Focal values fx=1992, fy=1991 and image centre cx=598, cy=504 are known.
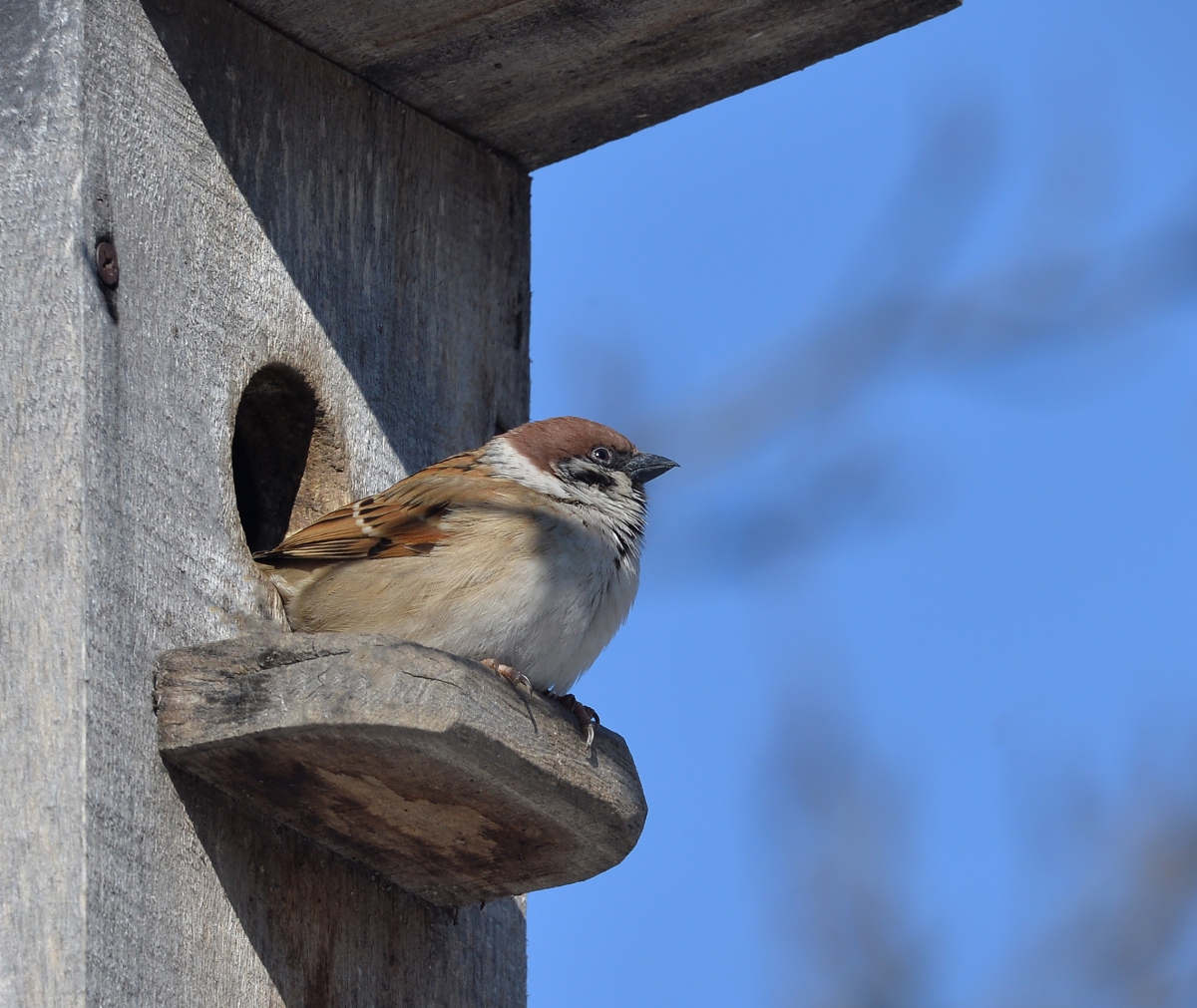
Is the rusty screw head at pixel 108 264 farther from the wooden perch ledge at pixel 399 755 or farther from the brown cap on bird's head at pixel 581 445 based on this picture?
the brown cap on bird's head at pixel 581 445

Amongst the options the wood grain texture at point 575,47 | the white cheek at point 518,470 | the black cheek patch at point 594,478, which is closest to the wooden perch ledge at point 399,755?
the white cheek at point 518,470

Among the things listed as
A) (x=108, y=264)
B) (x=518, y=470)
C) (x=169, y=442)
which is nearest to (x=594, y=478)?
(x=518, y=470)

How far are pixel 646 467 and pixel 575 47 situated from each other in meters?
0.86

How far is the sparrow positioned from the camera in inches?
133

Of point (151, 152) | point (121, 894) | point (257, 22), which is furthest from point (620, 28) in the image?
point (121, 894)

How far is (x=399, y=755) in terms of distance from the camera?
2.87m

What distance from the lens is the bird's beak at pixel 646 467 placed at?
4082mm

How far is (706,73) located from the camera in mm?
3969

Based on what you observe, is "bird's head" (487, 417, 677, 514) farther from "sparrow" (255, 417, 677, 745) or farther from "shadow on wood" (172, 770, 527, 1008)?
"shadow on wood" (172, 770, 527, 1008)

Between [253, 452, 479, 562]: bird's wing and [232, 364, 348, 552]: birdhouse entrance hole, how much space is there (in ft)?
0.40

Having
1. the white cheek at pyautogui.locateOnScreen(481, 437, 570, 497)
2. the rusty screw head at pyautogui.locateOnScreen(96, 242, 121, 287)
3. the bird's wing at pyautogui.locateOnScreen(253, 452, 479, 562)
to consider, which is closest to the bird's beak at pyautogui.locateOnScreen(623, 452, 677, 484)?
the white cheek at pyautogui.locateOnScreen(481, 437, 570, 497)

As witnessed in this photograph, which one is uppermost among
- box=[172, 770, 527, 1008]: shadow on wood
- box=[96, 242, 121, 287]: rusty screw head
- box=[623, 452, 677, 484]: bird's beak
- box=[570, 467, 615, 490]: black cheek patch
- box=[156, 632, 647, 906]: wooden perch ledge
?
box=[623, 452, 677, 484]: bird's beak

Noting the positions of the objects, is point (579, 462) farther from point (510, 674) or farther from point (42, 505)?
point (42, 505)

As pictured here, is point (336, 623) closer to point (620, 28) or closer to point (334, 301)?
point (334, 301)
